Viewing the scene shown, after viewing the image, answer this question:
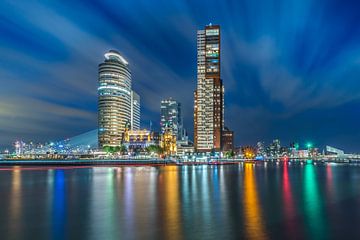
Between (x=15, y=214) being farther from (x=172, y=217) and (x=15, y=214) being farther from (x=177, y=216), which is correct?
(x=177, y=216)

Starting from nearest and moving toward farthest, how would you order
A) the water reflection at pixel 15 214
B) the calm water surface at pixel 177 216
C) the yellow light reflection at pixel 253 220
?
the yellow light reflection at pixel 253 220, the calm water surface at pixel 177 216, the water reflection at pixel 15 214

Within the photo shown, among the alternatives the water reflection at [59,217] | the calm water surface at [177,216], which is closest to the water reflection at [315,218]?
the calm water surface at [177,216]

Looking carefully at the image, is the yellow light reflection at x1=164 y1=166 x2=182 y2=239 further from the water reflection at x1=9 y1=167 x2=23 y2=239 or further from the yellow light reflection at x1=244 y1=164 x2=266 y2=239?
the water reflection at x1=9 y1=167 x2=23 y2=239

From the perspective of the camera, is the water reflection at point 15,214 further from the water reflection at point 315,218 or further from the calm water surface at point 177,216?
the water reflection at point 315,218

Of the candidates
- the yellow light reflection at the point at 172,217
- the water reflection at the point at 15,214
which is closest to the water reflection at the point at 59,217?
the water reflection at the point at 15,214

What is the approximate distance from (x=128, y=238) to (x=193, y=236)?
4.10 metres

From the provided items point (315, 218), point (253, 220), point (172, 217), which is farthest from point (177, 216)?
point (315, 218)

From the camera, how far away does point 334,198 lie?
39.6 m

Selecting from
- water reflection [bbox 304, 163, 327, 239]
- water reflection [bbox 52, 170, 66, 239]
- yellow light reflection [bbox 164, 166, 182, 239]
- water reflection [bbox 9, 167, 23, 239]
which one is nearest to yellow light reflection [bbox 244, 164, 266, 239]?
water reflection [bbox 304, 163, 327, 239]

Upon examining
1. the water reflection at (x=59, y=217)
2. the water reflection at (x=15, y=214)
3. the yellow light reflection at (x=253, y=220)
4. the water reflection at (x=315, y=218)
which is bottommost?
the water reflection at (x=315, y=218)

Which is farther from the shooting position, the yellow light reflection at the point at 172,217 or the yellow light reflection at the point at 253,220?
the yellow light reflection at the point at 172,217

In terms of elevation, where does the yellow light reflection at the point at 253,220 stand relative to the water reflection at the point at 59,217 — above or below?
below

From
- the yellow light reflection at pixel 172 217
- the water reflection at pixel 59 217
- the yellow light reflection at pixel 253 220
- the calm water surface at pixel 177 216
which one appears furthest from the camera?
the water reflection at pixel 59 217

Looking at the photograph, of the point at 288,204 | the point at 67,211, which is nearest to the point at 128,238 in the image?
the point at 67,211
